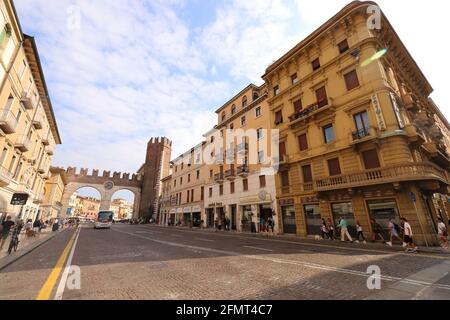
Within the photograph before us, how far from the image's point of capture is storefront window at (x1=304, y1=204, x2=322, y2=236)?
1738 centimetres

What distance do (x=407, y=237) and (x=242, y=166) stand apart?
1733 centimetres

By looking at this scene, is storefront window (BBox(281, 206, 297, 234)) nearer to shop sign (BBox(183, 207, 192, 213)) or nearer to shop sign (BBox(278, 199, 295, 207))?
shop sign (BBox(278, 199, 295, 207))

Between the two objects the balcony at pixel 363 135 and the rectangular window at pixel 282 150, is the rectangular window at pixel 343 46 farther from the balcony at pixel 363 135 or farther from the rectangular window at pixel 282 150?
the rectangular window at pixel 282 150

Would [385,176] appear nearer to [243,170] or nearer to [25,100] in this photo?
[243,170]

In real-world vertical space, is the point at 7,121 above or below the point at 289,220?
above

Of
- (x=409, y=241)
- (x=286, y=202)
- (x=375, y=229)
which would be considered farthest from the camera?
(x=286, y=202)

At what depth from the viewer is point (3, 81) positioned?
14.0 m

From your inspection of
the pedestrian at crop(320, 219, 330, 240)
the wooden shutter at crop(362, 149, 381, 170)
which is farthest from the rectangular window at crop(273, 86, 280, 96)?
the pedestrian at crop(320, 219, 330, 240)

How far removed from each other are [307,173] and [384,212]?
641 centimetres

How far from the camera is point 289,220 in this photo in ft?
65.2

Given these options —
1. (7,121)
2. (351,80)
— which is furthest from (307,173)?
(7,121)

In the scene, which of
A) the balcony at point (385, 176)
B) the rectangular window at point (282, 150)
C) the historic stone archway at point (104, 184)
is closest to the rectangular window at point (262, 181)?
the rectangular window at point (282, 150)
